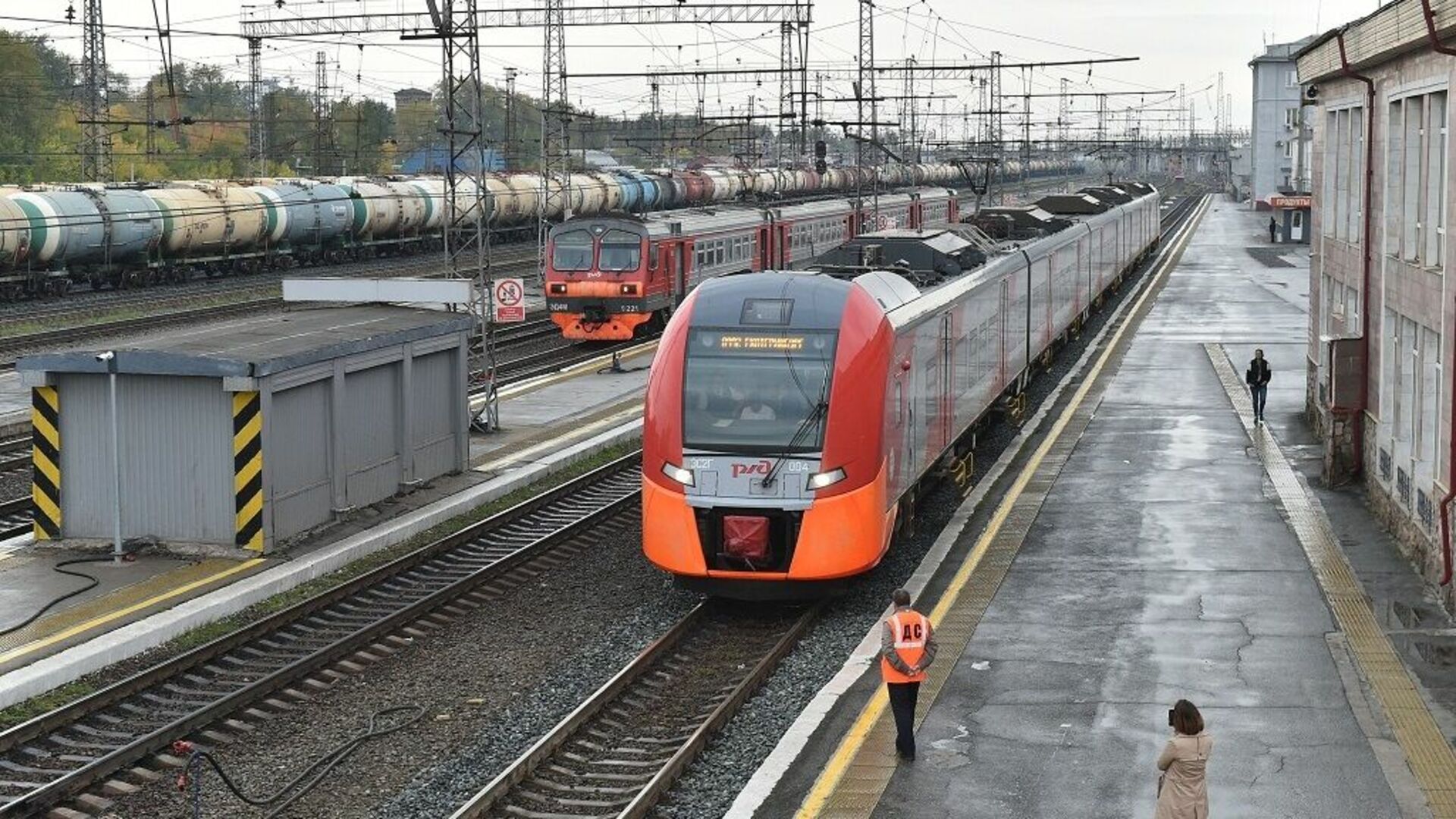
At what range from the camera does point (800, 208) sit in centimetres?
5306

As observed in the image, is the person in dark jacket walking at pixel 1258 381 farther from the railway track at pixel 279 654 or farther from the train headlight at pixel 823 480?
the train headlight at pixel 823 480

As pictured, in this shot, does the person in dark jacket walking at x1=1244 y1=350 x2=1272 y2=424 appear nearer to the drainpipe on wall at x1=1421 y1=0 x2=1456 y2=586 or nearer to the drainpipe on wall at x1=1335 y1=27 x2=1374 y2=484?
the drainpipe on wall at x1=1335 y1=27 x2=1374 y2=484

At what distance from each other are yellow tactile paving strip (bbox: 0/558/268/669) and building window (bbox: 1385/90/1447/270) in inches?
457

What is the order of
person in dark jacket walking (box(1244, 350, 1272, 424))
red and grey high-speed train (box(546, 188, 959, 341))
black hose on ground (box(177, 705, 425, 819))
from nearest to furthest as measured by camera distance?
black hose on ground (box(177, 705, 425, 819)) < person in dark jacket walking (box(1244, 350, 1272, 424)) < red and grey high-speed train (box(546, 188, 959, 341))

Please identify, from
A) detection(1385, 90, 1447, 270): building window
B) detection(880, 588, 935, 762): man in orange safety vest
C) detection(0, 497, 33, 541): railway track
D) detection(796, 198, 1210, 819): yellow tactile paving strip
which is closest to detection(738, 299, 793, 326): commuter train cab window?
detection(796, 198, 1210, 819): yellow tactile paving strip

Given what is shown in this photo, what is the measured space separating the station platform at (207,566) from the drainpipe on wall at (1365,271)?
9.85 meters

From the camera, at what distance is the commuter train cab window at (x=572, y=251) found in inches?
1564

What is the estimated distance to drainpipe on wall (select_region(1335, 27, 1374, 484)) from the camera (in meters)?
21.5

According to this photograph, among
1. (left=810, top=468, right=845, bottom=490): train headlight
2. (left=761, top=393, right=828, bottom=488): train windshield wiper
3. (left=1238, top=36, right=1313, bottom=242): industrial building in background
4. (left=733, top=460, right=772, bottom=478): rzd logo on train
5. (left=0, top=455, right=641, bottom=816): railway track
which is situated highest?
(left=1238, top=36, right=1313, bottom=242): industrial building in background

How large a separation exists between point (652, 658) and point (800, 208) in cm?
3975

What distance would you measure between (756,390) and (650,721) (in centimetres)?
351

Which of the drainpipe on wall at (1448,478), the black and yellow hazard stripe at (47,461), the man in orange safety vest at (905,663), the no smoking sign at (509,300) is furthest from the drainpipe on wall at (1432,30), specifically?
the no smoking sign at (509,300)

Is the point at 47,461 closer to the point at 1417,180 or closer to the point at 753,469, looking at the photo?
the point at 753,469

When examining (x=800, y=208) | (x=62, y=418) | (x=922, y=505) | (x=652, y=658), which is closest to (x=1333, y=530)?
(x=922, y=505)
